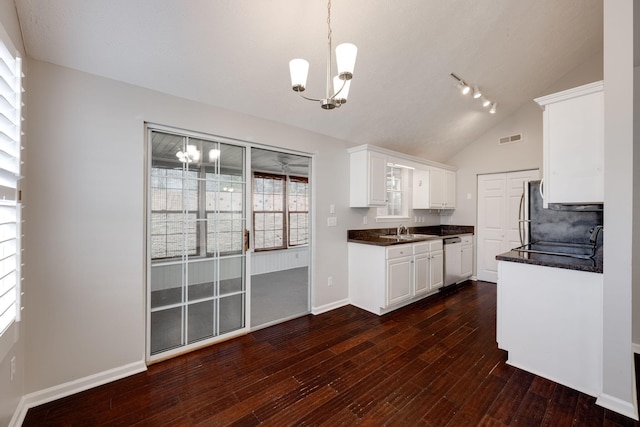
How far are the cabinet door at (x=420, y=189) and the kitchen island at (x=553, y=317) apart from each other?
2444 mm

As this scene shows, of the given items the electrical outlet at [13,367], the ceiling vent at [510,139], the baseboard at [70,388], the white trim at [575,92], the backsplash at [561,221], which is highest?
the ceiling vent at [510,139]

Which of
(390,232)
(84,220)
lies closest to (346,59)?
(84,220)

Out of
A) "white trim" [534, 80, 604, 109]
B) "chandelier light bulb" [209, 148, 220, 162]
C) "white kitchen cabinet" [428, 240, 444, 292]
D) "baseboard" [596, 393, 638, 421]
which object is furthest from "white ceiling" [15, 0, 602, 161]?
"baseboard" [596, 393, 638, 421]

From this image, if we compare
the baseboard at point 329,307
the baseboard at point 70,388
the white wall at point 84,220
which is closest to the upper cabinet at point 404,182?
the baseboard at point 329,307

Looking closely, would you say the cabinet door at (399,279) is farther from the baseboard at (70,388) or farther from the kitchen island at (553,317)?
the baseboard at (70,388)

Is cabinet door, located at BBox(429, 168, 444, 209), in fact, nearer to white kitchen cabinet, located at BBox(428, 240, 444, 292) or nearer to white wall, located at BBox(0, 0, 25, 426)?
white kitchen cabinet, located at BBox(428, 240, 444, 292)

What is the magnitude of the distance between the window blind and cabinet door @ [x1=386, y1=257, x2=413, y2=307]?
3.18m

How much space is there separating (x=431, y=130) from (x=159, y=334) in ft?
14.8

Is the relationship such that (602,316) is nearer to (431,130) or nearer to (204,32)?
(431,130)

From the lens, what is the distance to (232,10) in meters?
1.91

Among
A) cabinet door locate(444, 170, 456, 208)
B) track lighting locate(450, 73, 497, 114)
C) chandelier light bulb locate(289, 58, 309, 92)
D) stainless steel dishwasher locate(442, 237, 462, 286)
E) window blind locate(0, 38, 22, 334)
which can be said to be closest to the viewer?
window blind locate(0, 38, 22, 334)

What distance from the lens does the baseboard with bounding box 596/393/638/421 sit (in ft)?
5.58

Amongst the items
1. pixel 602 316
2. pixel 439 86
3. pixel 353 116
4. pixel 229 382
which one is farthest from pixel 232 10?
pixel 602 316

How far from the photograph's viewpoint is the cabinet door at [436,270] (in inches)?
160
